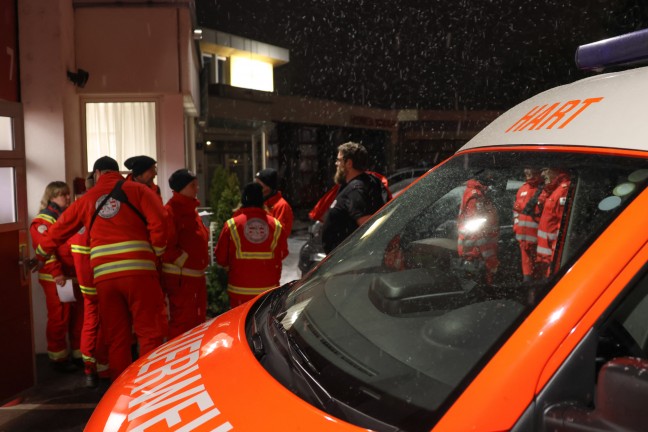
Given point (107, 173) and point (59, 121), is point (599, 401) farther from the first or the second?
point (59, 121)

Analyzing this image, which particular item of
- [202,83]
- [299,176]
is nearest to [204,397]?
[202,83]

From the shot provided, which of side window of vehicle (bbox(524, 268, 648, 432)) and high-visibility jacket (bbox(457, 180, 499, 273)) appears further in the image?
high-visibility jacket (bbox(457, 180, 499, 273))

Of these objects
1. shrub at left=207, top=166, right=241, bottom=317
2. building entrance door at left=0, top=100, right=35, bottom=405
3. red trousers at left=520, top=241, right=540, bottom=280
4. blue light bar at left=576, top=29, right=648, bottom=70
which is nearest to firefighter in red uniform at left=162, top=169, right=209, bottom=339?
building entrance door at left=0, top=100, right=35, bottom=405

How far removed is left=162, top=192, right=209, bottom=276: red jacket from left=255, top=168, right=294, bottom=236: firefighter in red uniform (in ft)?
2.96

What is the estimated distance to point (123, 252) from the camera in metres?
4.68

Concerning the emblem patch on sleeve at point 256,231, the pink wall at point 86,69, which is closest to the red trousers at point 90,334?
the pink wall at point 86,69

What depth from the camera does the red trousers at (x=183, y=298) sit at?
216 inches

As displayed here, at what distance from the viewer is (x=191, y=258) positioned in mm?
5434

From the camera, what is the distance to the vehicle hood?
1.56 m

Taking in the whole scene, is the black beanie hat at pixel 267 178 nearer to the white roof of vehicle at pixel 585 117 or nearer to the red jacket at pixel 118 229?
the red jacket at pixel 118 229

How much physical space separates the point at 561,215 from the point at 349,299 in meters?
0.76

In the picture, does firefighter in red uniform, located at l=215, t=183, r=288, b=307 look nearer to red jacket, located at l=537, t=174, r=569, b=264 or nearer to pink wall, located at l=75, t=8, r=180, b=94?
pink wall, located at l=75, t=8, r=180, b=94

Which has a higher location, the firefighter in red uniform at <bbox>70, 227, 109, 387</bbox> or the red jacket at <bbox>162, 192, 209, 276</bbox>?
the red jacket at <bbox>162, 192, 209, 276</bbox>

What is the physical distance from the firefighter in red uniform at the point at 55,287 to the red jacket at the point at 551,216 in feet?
14.9
